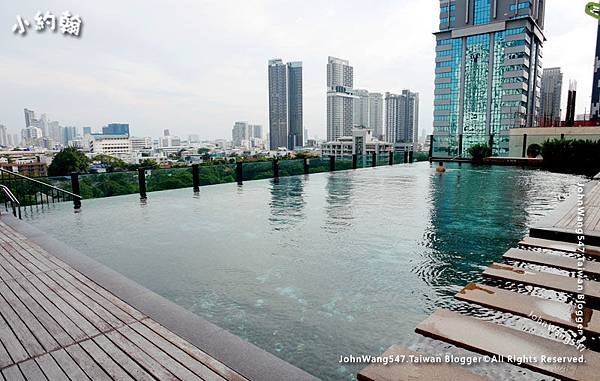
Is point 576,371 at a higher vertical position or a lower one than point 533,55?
lower

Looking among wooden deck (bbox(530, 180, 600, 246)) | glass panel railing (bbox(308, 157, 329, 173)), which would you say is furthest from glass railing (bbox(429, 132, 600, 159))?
wooden deck (bbox(530, 180, 600, 246))

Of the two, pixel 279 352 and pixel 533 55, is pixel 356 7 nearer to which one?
pixel 279 352

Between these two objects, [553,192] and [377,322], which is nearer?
[377,322]

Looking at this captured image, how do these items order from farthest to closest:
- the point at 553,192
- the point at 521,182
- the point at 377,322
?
the point at 521,182 → the point at 553,192 → the point at 377,322

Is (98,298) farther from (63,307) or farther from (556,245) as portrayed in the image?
(556,245)

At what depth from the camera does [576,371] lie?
2.08 metres

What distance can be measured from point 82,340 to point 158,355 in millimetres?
646

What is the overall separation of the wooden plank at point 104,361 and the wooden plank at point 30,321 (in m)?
0.21

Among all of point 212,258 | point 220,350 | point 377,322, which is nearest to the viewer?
point 220,350

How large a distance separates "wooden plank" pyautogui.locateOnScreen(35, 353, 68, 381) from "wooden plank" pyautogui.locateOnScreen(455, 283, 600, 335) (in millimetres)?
3168

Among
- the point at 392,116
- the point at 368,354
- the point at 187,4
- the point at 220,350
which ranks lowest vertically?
the point at 368,354

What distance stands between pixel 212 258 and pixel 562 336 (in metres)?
3.80

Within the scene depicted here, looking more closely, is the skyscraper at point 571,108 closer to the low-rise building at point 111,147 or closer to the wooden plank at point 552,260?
the wooden plank at point 552,260

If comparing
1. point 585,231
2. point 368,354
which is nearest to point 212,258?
point 368,354
